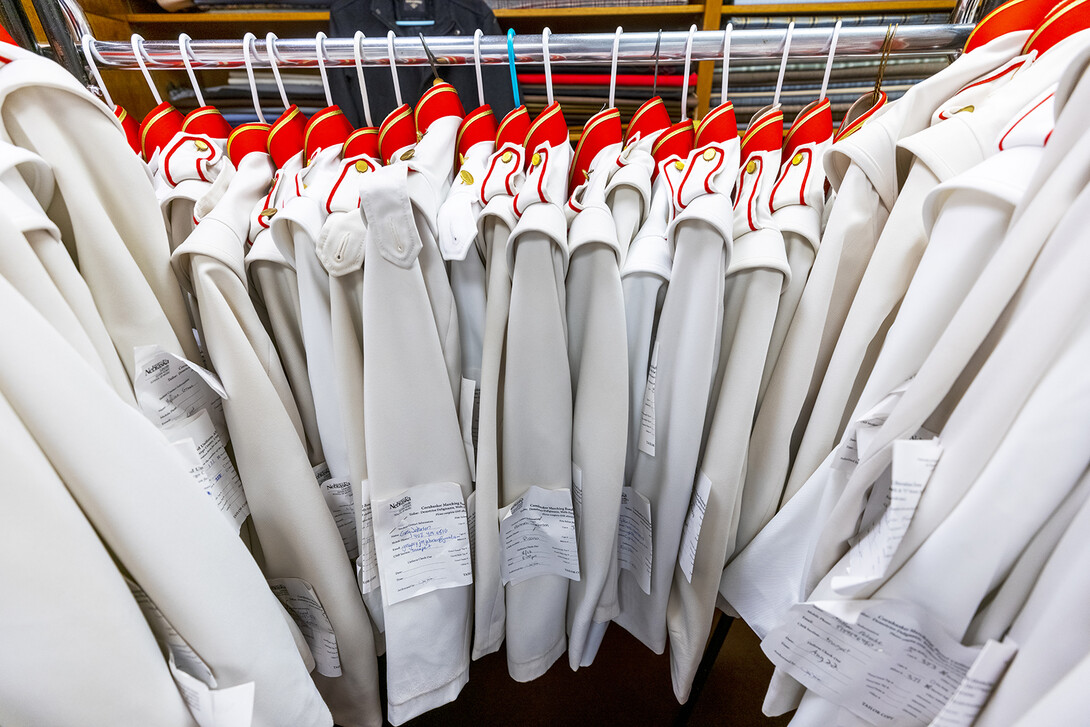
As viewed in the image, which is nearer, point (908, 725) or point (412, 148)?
point (908, 725)

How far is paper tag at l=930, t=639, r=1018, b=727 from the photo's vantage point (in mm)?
365

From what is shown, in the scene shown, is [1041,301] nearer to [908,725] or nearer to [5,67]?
[908,725]

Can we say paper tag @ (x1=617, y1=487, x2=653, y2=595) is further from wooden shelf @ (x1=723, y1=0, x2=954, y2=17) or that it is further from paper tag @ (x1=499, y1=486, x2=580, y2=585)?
wooden shelf @ (x1=723, y1=0, x2=954, y2=17)

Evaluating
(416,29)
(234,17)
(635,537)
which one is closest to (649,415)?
(635,537)

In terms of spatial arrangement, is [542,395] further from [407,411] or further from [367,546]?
[367,546]

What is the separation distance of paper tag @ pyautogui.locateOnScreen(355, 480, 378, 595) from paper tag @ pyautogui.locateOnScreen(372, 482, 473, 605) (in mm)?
18

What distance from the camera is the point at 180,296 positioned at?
0.49m

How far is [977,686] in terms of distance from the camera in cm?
38

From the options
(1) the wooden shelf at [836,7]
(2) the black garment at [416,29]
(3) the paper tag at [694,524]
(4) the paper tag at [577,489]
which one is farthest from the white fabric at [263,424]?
(1) the wooden shelf at [836,7]

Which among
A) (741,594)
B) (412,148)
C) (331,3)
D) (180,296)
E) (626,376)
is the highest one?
(331,3)

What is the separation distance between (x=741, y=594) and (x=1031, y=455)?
377 millimetres

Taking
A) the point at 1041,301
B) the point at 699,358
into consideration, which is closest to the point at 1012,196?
the point at 1041,301

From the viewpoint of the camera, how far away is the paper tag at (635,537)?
62 centimetres

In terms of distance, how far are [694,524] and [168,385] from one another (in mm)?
546
